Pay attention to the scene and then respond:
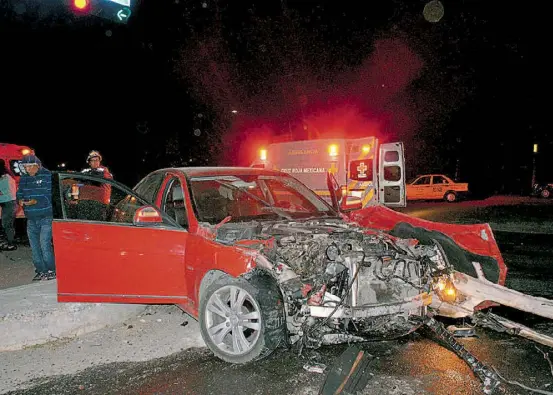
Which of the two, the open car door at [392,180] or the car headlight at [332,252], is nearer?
the car headlight at [332,252]

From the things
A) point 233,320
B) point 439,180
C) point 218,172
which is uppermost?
point 218,172

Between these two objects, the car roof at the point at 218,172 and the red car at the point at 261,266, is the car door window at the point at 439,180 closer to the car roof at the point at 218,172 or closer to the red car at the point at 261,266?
the red car at the point at 261,266

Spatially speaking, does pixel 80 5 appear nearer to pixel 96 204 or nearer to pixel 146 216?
pixel 96 204

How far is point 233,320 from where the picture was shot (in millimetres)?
3781

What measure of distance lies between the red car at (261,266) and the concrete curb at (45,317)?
0.99ft

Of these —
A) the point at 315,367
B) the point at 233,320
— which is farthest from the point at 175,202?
the point at 315,367

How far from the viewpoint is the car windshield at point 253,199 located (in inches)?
184

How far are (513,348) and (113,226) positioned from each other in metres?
3.83

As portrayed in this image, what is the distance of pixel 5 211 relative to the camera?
9.07 meters

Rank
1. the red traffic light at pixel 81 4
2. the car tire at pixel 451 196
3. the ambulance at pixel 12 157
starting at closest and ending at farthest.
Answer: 1. the red traffic light at pixel 81 4
2. the ambulance at pixel 12 157
3. the car tire at pixel 451 196

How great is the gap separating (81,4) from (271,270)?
597 cm

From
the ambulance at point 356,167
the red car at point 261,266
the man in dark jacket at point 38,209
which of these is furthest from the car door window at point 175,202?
the ambulance at point 356,167

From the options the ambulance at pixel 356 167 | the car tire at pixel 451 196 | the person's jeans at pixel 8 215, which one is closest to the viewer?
the person's jeans at pixel 8 215

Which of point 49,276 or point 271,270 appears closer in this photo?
point 271,270
